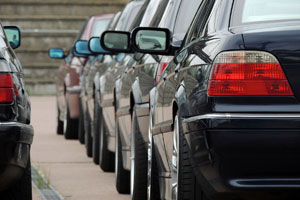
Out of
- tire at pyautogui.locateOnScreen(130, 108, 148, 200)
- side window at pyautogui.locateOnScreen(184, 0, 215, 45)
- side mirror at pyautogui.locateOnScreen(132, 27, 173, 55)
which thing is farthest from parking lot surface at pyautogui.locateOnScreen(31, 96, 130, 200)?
side window at pyautogui.locateOnScreen(184, 0, 215, 45)

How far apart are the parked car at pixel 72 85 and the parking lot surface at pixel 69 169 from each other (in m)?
0.24

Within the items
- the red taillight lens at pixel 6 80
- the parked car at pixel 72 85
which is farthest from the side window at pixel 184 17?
the parked car at pixel 72 85

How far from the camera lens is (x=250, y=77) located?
19.3ft

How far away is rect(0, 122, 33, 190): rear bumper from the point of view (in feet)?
22.2

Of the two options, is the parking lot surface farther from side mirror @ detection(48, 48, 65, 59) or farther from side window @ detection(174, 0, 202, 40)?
side window @ detection(174, 0, 202, 40)

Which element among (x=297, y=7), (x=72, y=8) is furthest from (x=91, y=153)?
(x=72, y=8)

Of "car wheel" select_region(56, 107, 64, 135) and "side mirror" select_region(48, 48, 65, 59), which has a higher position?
"side mirror" select_region(48, 48, 65, 59)

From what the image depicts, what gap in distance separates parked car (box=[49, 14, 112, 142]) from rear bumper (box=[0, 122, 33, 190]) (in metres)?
9.51

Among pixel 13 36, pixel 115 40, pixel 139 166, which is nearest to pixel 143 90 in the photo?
pixel 139 166

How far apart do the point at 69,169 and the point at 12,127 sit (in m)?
6.08

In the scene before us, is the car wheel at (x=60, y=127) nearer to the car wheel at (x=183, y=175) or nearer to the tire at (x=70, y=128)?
the tire at (x=70, y=128)

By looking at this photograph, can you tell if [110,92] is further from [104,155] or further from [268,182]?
[268,182]

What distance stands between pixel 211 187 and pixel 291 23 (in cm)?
96

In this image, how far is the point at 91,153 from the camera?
14445mm
